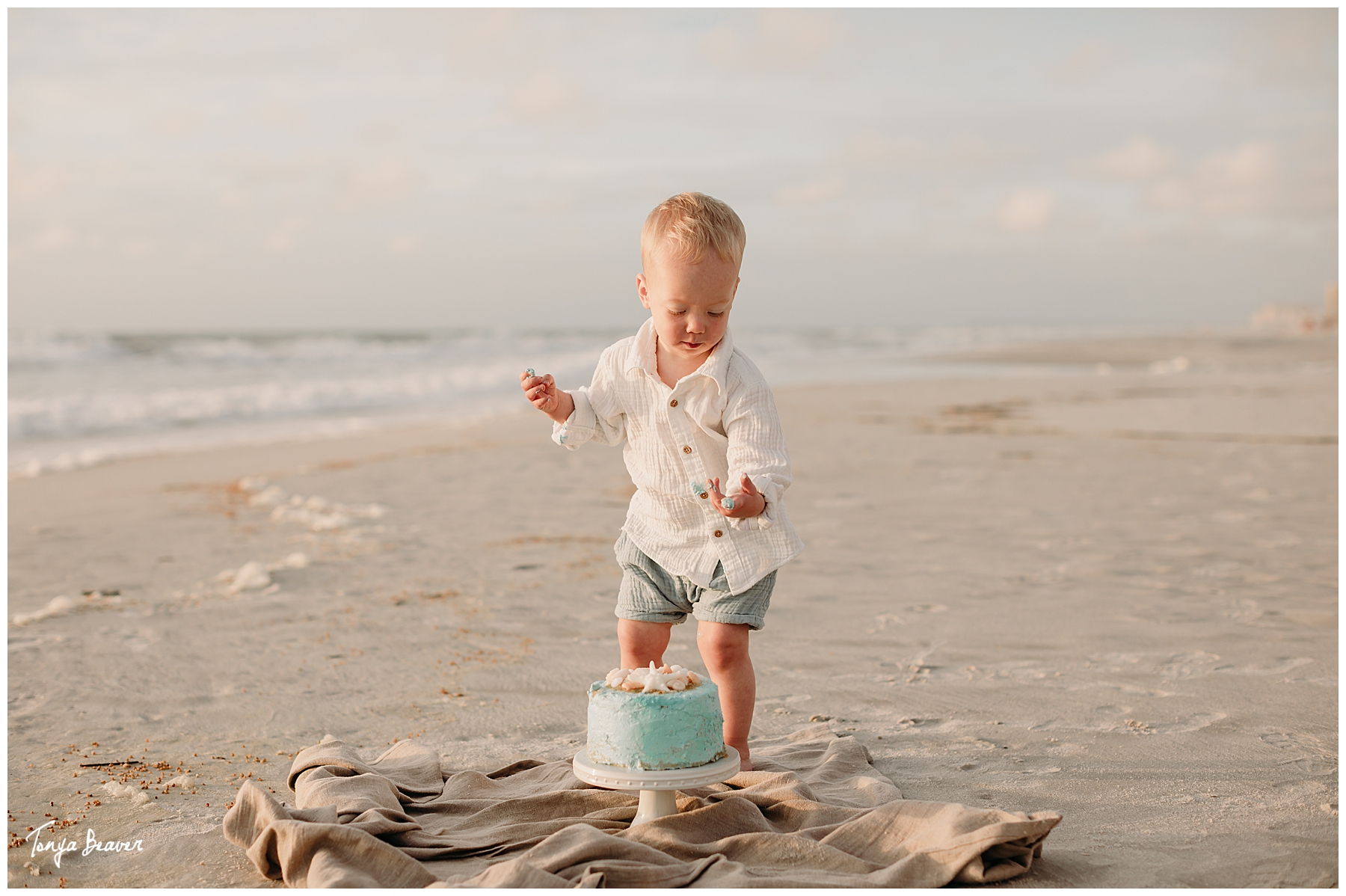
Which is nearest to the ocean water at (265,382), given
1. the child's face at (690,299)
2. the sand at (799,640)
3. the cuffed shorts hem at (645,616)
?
the sand at (799,640)

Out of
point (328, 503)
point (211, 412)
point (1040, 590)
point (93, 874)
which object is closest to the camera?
point (93, 874)

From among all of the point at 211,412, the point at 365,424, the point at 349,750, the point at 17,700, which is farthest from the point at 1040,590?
the point at 211,412

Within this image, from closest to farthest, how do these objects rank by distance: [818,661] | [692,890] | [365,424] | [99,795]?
[692,890]
[99,795]
[818,661]
[365,424]

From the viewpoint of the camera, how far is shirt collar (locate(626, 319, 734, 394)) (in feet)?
10.3

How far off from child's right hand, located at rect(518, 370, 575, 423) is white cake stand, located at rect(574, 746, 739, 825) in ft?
3.25

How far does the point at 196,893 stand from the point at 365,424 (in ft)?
40.3

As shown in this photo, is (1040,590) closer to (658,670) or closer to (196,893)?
(658,670)

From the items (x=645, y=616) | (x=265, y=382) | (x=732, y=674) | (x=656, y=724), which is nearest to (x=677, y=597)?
(x=645, y=616)

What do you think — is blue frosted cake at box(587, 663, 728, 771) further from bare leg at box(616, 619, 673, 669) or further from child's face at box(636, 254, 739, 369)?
child's face at box(636, 254, 739, 369)

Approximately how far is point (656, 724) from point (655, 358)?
1.09m

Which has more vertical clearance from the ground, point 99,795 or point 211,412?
point 211,412

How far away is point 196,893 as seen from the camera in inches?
102

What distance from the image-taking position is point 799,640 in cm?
477

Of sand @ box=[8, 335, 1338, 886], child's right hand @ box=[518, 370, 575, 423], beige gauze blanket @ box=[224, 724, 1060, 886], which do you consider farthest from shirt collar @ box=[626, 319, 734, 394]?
sand @ box=[8, 335, 1338, 886]
